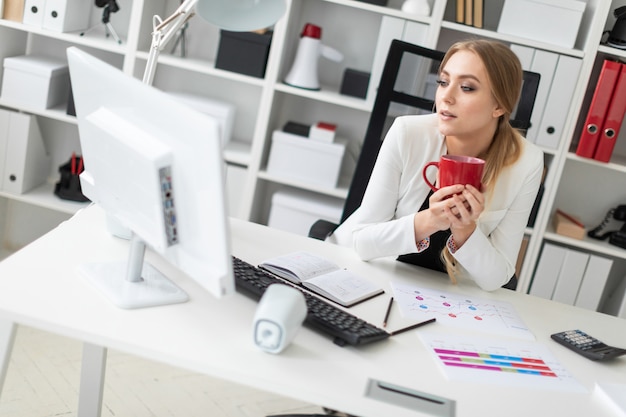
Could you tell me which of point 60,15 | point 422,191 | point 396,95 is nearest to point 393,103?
point 396,95

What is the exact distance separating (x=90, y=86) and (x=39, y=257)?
0.36 meters

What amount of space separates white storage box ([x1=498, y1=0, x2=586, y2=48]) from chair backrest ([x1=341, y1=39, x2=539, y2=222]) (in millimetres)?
844

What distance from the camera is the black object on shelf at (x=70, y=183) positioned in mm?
3420

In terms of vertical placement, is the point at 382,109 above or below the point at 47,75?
above

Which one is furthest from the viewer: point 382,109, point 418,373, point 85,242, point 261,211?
point 261,211

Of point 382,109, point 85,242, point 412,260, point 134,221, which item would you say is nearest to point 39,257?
point 85,242

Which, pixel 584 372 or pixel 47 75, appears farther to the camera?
pixel 47 75

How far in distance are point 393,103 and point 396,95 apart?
0.09 ft

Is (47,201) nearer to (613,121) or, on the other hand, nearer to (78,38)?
(78,38)

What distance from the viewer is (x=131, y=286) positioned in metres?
1.48

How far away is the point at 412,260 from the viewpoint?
7.04ft

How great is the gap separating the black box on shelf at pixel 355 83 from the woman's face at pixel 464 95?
1257 millimetres

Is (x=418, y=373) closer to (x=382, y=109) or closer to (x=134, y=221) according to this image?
(x=134, y=221)

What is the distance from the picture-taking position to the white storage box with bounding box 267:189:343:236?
10.8ft
